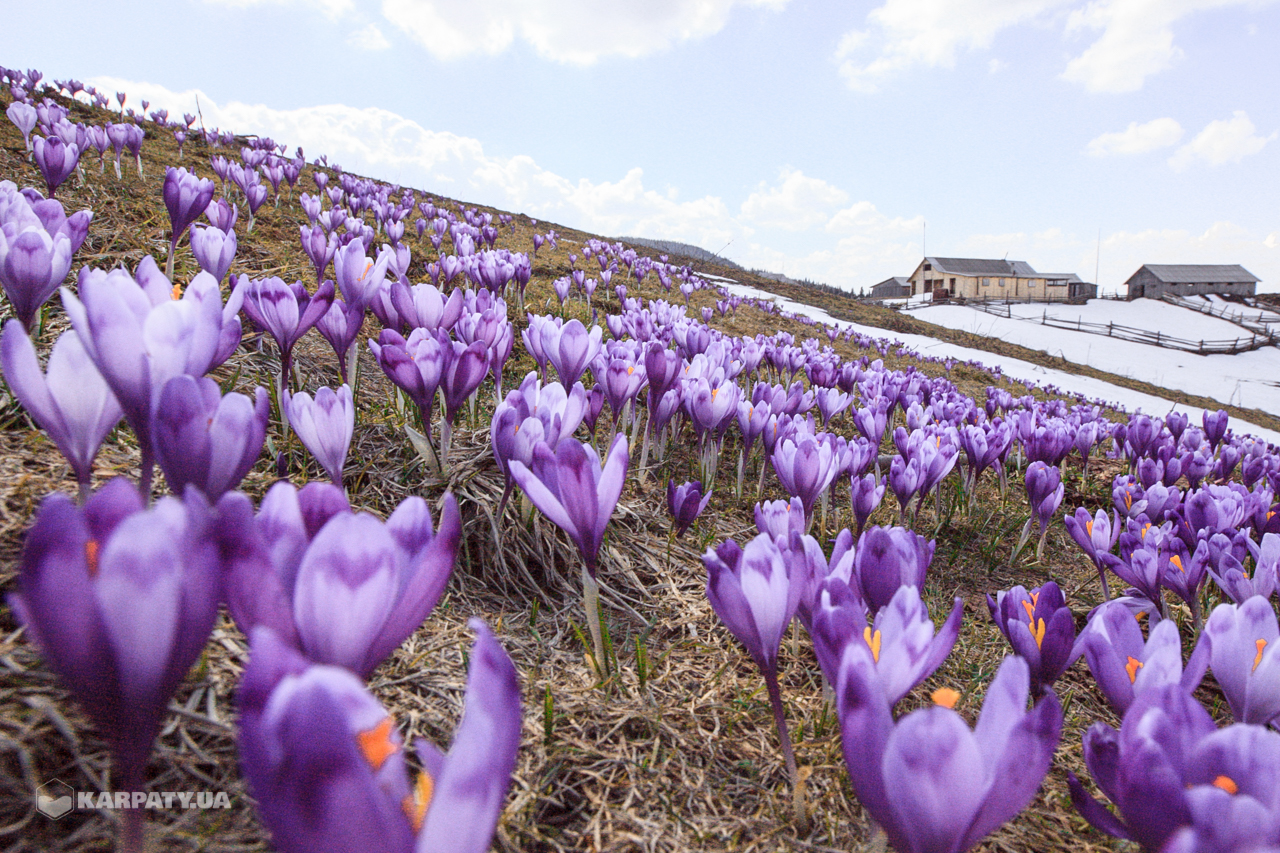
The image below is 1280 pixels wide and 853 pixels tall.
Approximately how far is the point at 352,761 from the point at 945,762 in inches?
26.3

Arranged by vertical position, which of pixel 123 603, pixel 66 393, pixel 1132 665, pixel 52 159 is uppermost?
pixel 52 159

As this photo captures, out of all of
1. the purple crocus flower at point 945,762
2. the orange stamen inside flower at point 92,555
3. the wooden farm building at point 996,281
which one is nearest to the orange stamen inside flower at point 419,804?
the orange stamen inside flower at point 92,555

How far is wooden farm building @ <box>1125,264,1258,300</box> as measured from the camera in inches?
2285

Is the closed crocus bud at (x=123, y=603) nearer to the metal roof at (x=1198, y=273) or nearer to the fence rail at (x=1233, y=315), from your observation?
the fence rail at (x=1233, y=315)

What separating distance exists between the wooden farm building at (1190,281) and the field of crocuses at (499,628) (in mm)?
72545

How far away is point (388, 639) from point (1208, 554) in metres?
2.60

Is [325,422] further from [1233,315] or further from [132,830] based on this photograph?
[1233,315]

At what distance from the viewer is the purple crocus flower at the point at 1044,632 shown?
1371mm

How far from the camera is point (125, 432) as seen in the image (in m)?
1.88

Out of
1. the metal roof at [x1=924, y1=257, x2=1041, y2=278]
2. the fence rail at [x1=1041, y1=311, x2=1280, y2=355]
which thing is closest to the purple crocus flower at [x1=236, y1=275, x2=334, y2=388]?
the fence rail at [x1=1041, y1=311, x2=1280, y2=355]

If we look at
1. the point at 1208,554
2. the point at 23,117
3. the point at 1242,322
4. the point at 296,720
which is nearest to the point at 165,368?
the point at 296,720

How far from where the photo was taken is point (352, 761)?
461 mm

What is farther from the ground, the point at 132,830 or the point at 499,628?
the point at 132,830

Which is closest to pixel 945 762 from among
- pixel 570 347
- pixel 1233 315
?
pixel 570 347
